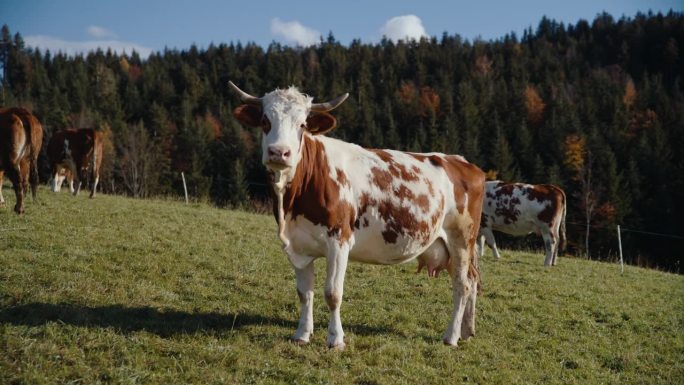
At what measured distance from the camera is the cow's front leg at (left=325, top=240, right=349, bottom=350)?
5.96m

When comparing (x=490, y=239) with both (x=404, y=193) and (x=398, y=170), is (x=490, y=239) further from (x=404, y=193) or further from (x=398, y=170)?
(x=404, y=193)

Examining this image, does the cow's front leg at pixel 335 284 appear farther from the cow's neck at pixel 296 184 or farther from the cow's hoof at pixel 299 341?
the cow's neck at pixel 296 184

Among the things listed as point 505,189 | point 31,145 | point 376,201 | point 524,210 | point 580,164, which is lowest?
point 524,210

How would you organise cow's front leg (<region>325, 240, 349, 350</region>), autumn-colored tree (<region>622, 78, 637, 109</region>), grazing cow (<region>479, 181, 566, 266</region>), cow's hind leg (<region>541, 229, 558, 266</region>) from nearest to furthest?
cow's front leg (<region>325, 240, 349, 350</region>) → cow's hind leg (<region>541, 229, 558, 266</region>) → grazing cow (<region>479, 181, 566, 266</region>) → autumn-colored tree (<region>622, 78, 637, 109</region>)

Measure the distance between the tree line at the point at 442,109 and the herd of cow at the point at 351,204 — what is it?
22.5 m

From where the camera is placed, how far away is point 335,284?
6039 millimetres

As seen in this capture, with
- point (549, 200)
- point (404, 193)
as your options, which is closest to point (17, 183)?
point (404, 193)

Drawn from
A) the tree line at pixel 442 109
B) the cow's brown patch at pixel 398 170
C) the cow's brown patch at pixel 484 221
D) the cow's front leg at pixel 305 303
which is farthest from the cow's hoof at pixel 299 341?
the tree line at pixel 442 109

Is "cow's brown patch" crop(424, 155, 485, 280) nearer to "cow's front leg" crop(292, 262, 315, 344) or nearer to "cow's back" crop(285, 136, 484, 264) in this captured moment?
"cow's back" crop(285, 136, 484, 264)

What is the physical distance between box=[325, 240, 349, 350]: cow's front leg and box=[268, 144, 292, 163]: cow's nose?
125 cm

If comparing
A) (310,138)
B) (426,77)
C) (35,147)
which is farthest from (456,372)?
(426,77)

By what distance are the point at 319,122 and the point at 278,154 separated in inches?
41.0

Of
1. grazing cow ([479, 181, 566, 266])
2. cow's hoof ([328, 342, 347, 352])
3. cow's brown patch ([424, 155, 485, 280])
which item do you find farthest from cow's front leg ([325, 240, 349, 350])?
grazing cow ([479, 181, 566, 266])

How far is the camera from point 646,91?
3477 inches
